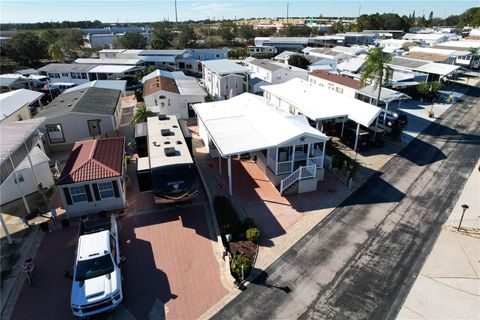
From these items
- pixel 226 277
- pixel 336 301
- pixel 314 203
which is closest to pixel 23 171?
pixel 226 277

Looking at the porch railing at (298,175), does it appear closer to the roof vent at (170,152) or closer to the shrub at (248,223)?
the shrub at (248,223)

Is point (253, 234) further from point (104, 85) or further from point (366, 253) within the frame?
point (104, 85)

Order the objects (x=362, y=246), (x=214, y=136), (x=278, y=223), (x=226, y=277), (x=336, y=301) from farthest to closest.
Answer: (x=214, y=136) → (x=278, y=223) → (x=362, y=246) → (x=226, y=277) → (x=336, y=301)

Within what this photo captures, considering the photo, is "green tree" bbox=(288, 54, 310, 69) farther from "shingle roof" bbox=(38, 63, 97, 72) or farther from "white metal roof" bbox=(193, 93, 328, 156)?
"shingle roof" bbox=(38, 63, 97, 72)

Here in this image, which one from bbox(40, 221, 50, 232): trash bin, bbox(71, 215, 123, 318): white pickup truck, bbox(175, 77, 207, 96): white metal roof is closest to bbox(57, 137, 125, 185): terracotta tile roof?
bbox(40, 221, 50, 232): trash bin

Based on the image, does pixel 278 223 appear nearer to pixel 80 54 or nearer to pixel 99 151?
pixel 99 151

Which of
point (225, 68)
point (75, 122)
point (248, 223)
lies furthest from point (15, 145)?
point (225, 68)
